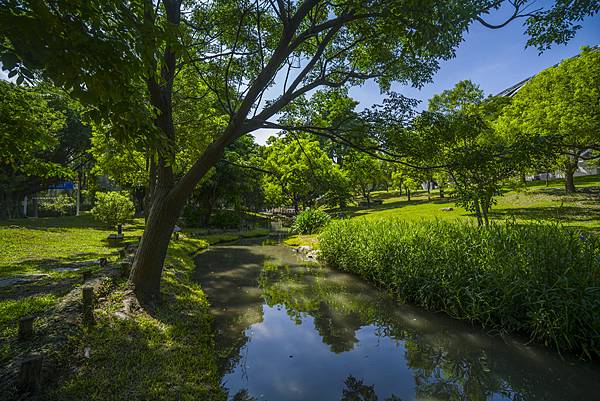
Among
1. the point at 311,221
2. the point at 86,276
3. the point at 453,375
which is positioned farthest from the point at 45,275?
the point at 311,221

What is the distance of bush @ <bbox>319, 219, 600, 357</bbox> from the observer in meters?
6.13

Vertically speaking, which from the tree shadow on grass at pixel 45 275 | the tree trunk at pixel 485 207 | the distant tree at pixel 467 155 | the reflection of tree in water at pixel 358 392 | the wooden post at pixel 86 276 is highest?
the distant tree at pixel 467 155

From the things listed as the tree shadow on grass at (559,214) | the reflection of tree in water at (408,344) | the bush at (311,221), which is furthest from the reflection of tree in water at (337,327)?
the bush at (311,221)

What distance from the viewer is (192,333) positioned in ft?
21.3

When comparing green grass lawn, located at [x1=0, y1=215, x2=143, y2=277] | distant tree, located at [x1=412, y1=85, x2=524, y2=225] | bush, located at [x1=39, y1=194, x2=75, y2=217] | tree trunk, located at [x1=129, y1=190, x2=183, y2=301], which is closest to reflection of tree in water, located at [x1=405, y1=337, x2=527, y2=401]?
distant tree, located at [x1=412, y1=85, x2=524, y2=225]

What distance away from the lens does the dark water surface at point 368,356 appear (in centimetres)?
524

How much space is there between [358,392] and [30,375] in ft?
15.2

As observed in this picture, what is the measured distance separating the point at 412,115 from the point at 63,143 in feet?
100

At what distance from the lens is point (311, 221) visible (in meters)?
25.0

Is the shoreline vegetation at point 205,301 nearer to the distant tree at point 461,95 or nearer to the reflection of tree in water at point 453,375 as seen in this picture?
the reflection of tree in water at point 453,375

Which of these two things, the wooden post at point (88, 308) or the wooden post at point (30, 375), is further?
the wooden post at point (88, 308)

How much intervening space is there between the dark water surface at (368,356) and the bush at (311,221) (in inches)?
558

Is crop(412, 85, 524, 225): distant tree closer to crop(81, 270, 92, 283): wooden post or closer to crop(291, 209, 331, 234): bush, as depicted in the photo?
crop(81, 270, 92, 283): wooden post

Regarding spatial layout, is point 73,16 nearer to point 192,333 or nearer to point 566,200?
point 192,333
